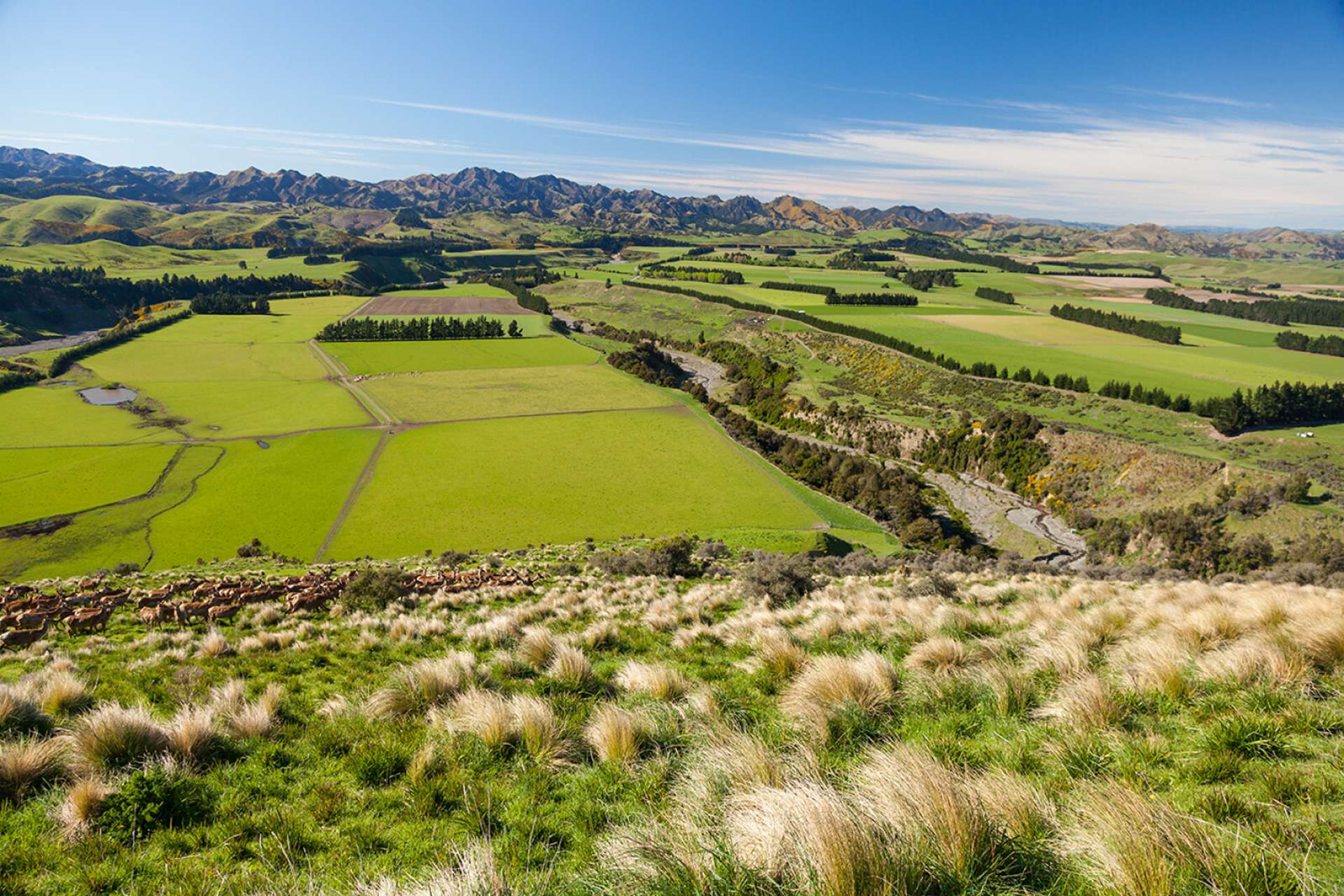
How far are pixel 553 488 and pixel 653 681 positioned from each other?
45.1 meters

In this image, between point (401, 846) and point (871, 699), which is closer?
point (401, 846)

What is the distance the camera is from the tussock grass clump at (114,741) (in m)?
6.18

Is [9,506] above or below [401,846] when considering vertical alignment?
below

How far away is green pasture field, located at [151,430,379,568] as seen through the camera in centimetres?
4003

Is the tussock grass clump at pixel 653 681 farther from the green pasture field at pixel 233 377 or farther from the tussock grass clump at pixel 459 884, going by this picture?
the green pasture field at pixel 233 377

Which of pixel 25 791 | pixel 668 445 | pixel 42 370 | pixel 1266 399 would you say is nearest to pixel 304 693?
pixel 25 791

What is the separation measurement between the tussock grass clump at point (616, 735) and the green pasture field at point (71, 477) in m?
57.6

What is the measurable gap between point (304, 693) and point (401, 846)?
6164 mm

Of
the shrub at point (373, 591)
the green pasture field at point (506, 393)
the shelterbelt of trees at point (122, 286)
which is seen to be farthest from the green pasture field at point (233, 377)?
the shrub at point (373, 591)

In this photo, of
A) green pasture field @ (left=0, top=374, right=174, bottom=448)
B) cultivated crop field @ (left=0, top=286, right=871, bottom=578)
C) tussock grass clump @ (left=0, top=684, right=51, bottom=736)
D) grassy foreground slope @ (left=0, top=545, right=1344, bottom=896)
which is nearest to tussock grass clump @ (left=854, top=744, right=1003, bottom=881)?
grassy foreground slope @ (left=0, top=545, right=1344, bottom=896)

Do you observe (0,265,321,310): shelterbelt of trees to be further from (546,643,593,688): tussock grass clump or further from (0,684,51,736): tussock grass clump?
(546,643,593,688): tussock grass clump

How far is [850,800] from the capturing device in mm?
4285

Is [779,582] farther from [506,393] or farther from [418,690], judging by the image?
[506,393]

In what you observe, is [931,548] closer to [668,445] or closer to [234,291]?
[668,445]
